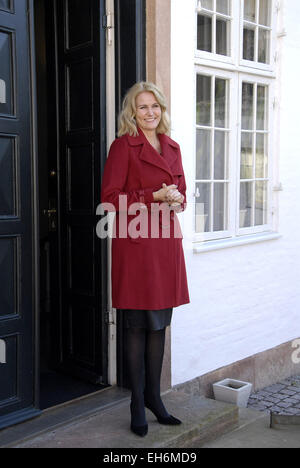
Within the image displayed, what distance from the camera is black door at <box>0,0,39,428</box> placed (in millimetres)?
3105

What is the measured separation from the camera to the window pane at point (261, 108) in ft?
16.4

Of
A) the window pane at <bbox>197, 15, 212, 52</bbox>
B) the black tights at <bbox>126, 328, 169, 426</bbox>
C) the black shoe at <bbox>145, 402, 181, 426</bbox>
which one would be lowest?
the black shoe at <bbox>145, 402, 181, 426</bbox>

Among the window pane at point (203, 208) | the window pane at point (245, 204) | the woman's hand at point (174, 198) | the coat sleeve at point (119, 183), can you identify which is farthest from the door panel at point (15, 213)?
the window pane at point (245, 204)

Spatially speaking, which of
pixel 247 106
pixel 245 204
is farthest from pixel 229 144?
pixel 245 204

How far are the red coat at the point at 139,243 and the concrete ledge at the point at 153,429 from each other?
2.42ft

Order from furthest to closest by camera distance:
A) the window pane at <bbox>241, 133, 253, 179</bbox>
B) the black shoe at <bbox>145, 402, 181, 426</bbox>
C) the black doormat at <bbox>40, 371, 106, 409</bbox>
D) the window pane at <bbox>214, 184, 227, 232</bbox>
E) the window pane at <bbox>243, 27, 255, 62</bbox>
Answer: the window pane at <bbox>241, 133, 253, 179</bbox>, the window pane at <bbox>243, 27, 255, 62</bbox>, the window pane at <bbox>214, 184, 227, 232</bbox>, the black doormat at <bbox>40, 371, 106, 409</bbox>, the black shoe at <bbox>145, 402, 181, 426</bbox>

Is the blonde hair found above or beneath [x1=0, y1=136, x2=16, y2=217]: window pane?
above

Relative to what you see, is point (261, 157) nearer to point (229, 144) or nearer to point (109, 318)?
point (229, 144)

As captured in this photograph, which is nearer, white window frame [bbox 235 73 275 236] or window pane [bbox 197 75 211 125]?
window pane [bbox 197 75 211 125]

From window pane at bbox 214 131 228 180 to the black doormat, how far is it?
1973mm

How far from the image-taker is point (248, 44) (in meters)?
4.81

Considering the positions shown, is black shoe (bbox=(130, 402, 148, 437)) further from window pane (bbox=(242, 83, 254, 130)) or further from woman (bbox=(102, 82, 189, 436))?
window pane (bbox=(242, 83, 254, 130))

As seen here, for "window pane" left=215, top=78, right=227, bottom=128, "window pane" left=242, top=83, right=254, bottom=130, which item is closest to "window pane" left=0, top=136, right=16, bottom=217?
"window pane" left=215, top=78, right=227, bottom=128

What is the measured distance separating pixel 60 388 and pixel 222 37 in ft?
9.92
